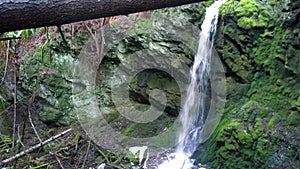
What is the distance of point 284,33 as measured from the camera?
13.7 ft

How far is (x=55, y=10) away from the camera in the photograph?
1402 mm

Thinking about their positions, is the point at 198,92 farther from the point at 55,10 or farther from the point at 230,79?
the point at 55,10

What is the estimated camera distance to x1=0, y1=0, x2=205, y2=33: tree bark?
1296 mm

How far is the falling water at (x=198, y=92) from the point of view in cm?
518

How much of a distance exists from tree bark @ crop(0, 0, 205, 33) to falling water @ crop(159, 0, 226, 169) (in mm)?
3800

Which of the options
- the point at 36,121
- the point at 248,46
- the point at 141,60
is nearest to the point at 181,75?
the point at 141,60

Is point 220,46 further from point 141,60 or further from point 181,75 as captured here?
point 141,60

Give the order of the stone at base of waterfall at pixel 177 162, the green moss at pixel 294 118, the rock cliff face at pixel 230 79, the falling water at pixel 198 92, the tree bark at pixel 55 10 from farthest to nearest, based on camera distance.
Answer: the falling water at pixel 198 92 → the stone at base of waterfall at pixel 177 162 → the rock cliff face at pixel 230 79 → the green moss at pixel 294 118 → the tree bark at pixel 55 10

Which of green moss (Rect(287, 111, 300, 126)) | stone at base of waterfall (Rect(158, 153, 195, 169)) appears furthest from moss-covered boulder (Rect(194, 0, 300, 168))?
stone at base of waterfall (Rect(158, 153, 195, 169))

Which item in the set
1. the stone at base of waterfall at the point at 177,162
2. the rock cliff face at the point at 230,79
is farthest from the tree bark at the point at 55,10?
the stone at base of waterfall at the point at 177,162

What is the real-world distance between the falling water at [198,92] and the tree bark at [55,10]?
3800mm

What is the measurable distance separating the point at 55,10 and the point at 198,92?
4431mm

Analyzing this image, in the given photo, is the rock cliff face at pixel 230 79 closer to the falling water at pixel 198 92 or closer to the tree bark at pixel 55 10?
the falling water at pixel 198 92

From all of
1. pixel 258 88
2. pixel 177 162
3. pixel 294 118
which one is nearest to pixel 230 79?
pixel 258 88
